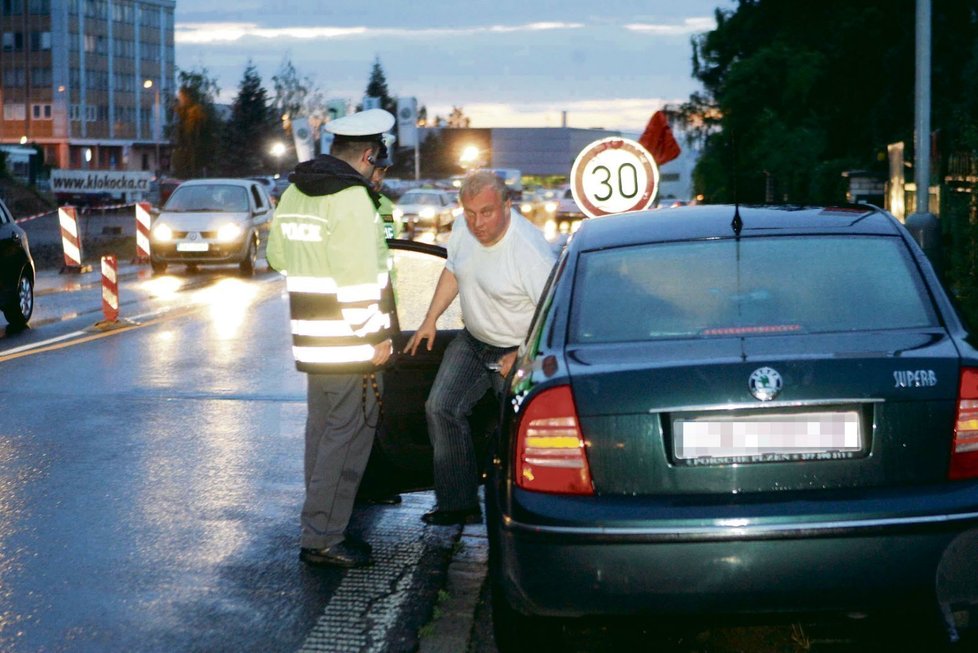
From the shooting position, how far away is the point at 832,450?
4672 mm

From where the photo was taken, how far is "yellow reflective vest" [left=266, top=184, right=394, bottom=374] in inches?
252

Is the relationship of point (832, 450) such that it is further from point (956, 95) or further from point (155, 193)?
point (155, 193)

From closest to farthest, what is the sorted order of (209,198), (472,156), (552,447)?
1. (552,447)
2. (209,198)
3. (472,156)

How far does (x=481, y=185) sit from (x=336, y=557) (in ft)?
5.44

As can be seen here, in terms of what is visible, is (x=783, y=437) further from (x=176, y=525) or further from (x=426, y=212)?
(x=426, y=212)

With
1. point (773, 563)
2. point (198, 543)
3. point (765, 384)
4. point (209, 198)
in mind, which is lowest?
point (198, 543)

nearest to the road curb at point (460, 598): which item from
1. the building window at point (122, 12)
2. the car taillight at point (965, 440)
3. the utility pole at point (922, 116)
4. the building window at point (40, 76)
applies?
the car taillight at point (965, 440)

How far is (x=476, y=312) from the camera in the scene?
696cm

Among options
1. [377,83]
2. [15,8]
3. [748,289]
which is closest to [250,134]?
[15,8]

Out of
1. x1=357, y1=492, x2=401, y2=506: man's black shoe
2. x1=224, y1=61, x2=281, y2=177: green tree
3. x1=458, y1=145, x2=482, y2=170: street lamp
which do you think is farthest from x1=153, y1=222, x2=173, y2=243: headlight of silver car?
x1=224, y1=61, x2=281, y2=177: green tree

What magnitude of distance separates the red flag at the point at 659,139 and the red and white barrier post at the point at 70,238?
13651mm

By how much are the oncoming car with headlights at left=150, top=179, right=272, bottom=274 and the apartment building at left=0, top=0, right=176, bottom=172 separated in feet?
329

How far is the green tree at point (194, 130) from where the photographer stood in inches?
3829

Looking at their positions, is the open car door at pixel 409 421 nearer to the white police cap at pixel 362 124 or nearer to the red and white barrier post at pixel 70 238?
the white police cap at pixel 362 124
